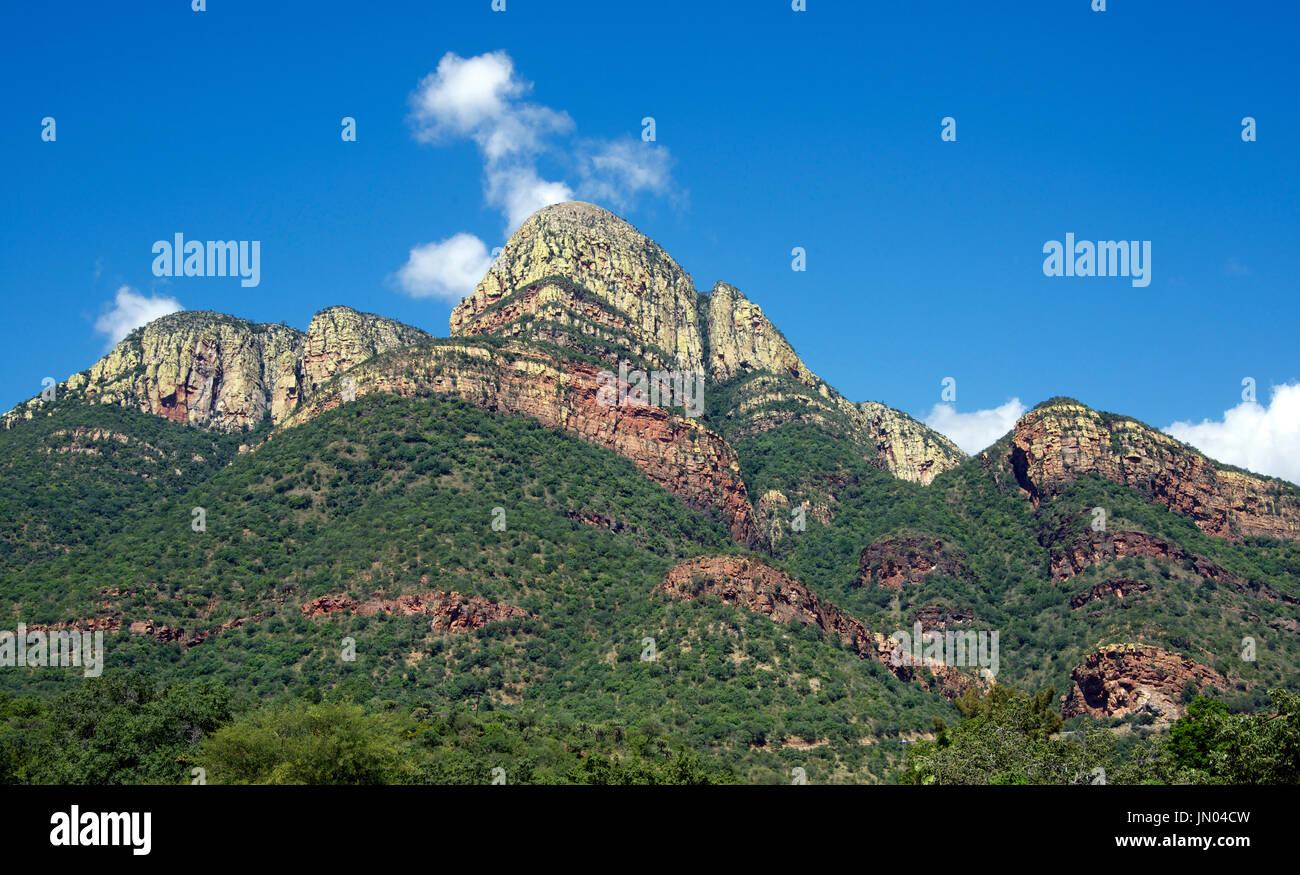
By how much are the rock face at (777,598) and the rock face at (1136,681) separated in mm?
14443

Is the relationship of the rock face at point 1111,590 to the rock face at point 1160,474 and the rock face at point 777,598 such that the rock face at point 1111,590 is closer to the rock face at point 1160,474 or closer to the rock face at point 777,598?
the rock face at point 777,598

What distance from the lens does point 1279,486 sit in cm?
14150

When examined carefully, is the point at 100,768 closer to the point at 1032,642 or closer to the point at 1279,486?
the point at 1032,642

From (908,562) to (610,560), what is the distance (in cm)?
4268

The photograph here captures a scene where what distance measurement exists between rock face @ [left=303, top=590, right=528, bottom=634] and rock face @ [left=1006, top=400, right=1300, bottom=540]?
8367cm

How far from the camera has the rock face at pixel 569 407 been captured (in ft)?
461

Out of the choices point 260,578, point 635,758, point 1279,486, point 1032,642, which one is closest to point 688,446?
point 1032,642

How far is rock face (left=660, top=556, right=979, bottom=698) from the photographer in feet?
330

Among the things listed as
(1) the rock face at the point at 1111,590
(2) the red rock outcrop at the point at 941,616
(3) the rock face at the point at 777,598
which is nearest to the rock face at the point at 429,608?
(3) the rock face at the point at 777,598

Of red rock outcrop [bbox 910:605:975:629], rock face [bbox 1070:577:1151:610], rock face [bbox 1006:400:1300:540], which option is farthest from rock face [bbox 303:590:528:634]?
rock face [bbox 1006:400:1300:540]

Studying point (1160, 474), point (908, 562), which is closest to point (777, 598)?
point (908, 562)

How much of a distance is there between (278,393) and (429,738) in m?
149
